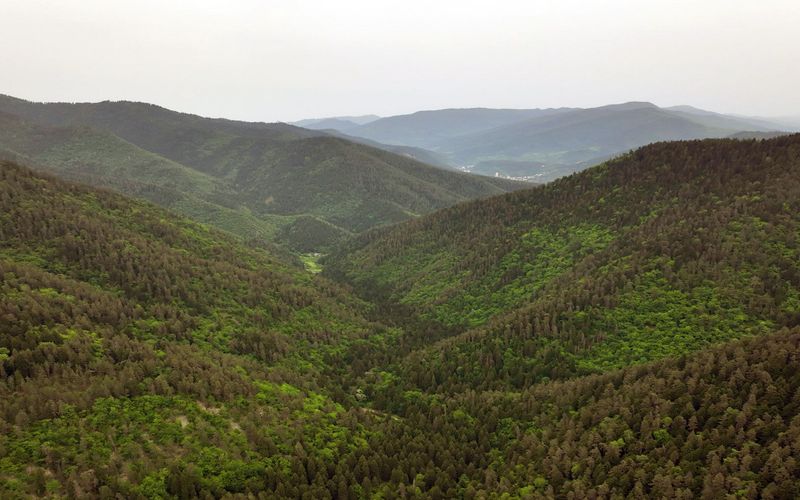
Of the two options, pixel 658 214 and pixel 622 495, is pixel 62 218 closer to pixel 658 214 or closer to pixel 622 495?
pixel 622 495

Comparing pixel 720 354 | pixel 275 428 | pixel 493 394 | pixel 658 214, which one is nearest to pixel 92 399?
pixel 275 428

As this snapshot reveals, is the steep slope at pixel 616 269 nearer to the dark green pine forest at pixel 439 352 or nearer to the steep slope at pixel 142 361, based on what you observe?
the dark green pine forest at pixel 439 352

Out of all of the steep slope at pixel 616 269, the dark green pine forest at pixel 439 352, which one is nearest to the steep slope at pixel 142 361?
the dark green pine forest at pixel 439 352

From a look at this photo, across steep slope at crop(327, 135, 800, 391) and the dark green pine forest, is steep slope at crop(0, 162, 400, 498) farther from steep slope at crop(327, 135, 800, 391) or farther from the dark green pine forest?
steep slope at crop(327, 135, 800, 391)

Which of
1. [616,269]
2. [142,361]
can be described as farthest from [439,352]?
[142,361]

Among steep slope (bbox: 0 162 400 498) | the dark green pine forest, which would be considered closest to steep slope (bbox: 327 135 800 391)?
the dark green pine forest
